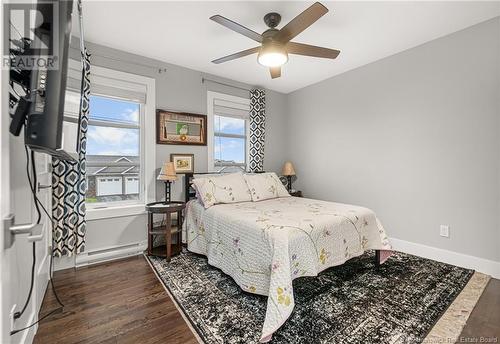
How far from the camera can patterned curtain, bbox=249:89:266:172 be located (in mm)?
4113

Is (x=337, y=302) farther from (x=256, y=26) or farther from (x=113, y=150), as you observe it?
(x=113, y=150)

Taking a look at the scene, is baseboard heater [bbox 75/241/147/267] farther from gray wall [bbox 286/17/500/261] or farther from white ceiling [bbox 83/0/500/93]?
gray wall [bbox 286/17/500/261]

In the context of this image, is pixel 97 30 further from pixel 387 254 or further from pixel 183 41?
pixel 387 254

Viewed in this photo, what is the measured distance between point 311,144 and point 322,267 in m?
2.61

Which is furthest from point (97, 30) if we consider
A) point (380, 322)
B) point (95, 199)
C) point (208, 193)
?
point (380, 322)

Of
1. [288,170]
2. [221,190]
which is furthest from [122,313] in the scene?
[288,170]

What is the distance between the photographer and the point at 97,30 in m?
2.52

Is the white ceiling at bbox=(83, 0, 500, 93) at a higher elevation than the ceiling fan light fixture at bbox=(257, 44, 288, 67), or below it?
higher

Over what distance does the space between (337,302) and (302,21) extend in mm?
2216

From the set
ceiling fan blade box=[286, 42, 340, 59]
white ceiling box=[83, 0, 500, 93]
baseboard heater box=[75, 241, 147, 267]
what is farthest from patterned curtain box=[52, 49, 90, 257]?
ceiling fan blade box=[286, 42, 340, 59]

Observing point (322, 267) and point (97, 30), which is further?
point (97, 30)

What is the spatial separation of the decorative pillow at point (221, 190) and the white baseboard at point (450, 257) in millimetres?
2034

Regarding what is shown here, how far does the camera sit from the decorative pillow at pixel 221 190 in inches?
111

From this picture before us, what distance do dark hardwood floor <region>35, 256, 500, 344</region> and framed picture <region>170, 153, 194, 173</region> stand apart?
1.43 meters
